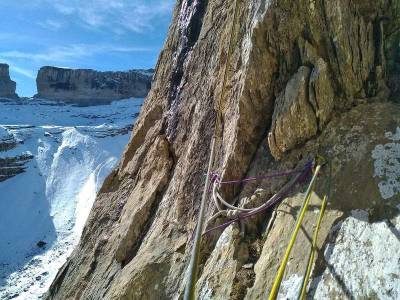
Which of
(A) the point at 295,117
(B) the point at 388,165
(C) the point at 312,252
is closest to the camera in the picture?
(C) the point at 312,252

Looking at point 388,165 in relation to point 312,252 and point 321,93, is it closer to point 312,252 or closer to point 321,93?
point 321,93

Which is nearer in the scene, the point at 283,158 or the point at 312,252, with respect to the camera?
the point at 312,252

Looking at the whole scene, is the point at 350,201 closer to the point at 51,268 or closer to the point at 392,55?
the point at 392,55

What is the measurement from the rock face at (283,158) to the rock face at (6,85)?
12236 centimetres

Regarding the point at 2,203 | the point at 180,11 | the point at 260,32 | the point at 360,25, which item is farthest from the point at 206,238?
the point at 2,203

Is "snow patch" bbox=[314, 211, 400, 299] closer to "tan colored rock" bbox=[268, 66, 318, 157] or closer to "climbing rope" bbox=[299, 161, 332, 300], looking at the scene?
"climbing rope" bbox=[299, 161, 332, 300]

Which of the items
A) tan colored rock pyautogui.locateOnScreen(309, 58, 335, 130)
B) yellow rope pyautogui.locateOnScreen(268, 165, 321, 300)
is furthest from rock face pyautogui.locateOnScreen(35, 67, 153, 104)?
yellow rope pyautogui.locateOnScreen(268, 165, 321, 300)

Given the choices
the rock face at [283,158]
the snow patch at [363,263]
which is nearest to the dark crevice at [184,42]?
the rock face at [283,158]

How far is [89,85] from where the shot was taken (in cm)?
11688

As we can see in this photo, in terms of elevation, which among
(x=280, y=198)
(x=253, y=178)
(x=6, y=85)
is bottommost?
(x=280, y=198)

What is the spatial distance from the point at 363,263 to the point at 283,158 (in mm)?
2405

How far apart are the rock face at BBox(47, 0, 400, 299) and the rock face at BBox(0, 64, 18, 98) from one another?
12236 centimetres

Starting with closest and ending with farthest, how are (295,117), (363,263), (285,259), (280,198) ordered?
(285,259)
(363,263)
(280,198)
(295,117)

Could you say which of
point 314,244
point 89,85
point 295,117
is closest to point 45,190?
point 295,117
